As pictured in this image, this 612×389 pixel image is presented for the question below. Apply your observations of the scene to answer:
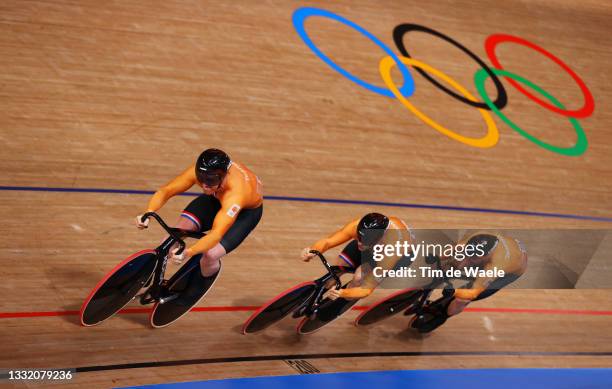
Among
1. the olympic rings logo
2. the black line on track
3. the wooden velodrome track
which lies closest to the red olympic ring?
the olympic rings logo

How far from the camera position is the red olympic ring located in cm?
823

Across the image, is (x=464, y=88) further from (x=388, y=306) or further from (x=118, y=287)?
(x=118, y=287)

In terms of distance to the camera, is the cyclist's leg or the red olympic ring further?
the red olympic ring

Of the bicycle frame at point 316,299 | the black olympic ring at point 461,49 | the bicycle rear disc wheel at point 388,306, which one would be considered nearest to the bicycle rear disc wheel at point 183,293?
the bicycle frame at point 316,299

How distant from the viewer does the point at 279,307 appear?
15.4 feet

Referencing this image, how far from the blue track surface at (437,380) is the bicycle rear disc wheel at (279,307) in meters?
0.43

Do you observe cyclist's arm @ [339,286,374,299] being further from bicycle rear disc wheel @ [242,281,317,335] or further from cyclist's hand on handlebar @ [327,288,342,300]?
bicycle rear disc wheel @ [242,281,317,335]

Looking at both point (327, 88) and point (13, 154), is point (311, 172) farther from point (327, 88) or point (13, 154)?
point (13, 154)

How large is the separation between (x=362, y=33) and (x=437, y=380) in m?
4.54

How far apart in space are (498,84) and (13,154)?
200 inches

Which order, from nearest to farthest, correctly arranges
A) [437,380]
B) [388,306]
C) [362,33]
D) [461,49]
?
[437,380]
[388,306]
[362,33]
[461,49]

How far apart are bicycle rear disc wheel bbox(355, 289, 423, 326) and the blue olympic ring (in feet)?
9.72

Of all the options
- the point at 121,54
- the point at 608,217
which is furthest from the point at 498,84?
the point at 121,54

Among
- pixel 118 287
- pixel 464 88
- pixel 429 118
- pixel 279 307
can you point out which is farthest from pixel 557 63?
pixel 118 287
